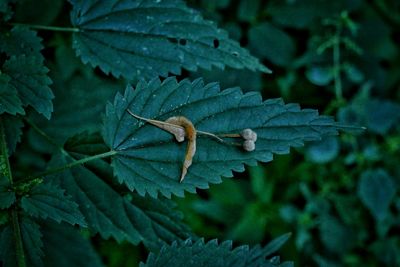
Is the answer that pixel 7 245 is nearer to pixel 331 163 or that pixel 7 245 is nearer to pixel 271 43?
pixel 271 43

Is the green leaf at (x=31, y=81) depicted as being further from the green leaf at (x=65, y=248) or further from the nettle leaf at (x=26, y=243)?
the green leaf at (x=65, y=248)

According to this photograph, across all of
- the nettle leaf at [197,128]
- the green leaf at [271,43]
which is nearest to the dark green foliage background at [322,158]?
the green leaf at [271,43]


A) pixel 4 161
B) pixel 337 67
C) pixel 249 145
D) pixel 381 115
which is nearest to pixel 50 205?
pixel 4 161

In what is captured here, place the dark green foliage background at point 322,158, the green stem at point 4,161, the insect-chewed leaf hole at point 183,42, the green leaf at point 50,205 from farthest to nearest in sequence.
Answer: the dark green foliage background at point 322,158 → the insect-chewed leaf hole at point 183,42 → the green stem at point 4,161 → the green leaf at point 50,205

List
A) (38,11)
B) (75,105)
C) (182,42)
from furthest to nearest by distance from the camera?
(75,105), (38,11), (182,42)

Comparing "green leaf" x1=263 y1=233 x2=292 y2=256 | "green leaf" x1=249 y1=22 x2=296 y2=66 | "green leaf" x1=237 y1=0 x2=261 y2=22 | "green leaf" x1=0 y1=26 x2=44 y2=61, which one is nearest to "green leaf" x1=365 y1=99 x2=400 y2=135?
Result: "green leaf" x1=249 y1=22 x2=296 y2=66

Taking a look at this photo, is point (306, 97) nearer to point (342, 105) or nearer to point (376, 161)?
point (342, 105)

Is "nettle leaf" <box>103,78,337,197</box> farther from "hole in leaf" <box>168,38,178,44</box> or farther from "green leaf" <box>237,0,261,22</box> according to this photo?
→ "green leaf" <box>237,0,261,22</box>
